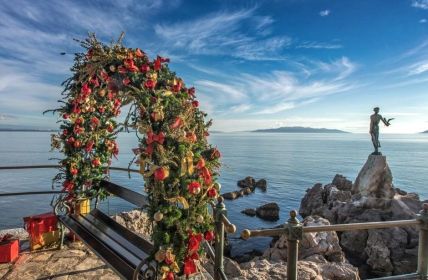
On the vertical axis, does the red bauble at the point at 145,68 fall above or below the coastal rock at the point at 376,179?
above

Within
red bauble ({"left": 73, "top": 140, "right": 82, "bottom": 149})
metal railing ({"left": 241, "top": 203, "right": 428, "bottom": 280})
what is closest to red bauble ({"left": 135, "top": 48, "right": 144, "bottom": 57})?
metal railing ({"left": 241, "top": 203, "right": 428, "bottom": 280})

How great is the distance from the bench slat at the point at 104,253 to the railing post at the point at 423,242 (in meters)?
3.43

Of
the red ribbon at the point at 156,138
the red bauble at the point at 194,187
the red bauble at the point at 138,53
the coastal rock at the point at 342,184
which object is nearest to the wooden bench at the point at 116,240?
the red bauble at the point at 194,187

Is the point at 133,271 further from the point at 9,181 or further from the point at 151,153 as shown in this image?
the point at 9,181

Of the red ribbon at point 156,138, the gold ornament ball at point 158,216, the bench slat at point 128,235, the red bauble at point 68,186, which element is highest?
the red ribbon at point 156,138

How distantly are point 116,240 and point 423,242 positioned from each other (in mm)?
4051

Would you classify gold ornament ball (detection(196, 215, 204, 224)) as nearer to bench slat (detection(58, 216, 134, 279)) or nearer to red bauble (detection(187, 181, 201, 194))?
red bauble (detection(187, 181, 201, 194))

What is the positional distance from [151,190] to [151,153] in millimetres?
408

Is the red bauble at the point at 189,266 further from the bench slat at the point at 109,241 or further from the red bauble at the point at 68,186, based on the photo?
the red bauble at the point at 68,186

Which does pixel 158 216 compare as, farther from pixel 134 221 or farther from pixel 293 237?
pixel 134 221

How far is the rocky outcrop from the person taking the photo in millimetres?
17062

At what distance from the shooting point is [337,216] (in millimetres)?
23781

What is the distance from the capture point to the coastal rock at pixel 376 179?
20609 millimetres

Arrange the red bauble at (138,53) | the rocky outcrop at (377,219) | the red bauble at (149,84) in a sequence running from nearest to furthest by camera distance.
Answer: the red bauble at (149,84) → the red bauble at (138,53) → the rocky outcrop at (377,219)
